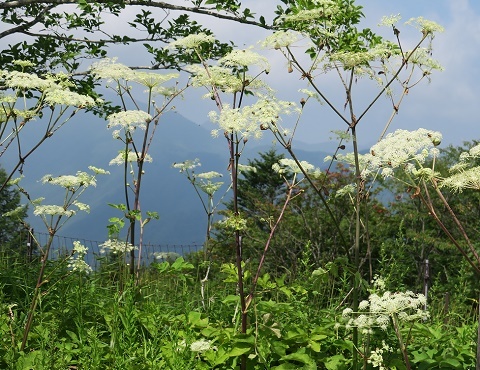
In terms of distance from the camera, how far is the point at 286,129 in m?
3.87

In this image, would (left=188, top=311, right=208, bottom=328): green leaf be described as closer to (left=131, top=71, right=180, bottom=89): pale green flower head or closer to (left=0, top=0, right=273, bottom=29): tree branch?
(left=131, top=71, right=180, bottom=89): pale green flower head

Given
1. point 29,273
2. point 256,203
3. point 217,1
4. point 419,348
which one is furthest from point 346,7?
point 256,203

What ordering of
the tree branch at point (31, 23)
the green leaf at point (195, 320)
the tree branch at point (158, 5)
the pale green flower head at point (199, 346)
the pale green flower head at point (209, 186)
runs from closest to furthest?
1. the pale green flower head at point (199, 346)
2. the green leaf at point (195, 320)
3. the pale green flower head at point (209, 186)
4. the tree branch at point (158, 5)
5. the tree branch at point (31, 23)

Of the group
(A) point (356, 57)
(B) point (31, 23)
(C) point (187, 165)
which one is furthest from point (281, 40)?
(B) point (31, 23)

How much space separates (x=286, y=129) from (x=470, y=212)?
650 inches

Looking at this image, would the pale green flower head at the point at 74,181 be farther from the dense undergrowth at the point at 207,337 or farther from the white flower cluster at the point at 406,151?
the white flower cluster at the point at 406,151

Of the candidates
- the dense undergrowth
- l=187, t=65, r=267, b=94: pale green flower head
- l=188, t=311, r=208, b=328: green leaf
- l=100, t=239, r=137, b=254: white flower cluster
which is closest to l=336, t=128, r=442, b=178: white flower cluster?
the dense undergrowth

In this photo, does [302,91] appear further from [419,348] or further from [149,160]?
[419,348]

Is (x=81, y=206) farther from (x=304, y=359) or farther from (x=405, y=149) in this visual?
(x=405, y=149)

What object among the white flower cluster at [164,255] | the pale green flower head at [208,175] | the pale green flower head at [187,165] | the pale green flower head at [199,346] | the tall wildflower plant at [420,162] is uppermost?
the pale green flower head at [187,165]

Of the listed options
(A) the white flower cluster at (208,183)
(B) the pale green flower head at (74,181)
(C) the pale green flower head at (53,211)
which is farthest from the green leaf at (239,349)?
(A) the white flower cluster at (208,183)

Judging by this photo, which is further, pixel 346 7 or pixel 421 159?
pixel 346 7

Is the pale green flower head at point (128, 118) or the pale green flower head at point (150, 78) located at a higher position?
the pale green flower head at point (150, 78)

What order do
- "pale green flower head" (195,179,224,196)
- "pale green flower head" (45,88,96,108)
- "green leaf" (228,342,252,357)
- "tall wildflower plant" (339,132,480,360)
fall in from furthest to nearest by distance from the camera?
"pale green flower head" (195,179,224,196), "pale green flower head" (45,88,96,108), "green leaf" (228,342,252,357), "tall wildflower plant" (339,132,480,360)
